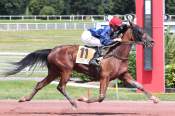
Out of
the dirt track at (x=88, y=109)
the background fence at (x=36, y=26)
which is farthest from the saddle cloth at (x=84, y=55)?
the background fence at (x=36, y=26)

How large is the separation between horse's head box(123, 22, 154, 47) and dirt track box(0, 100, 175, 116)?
144 centimetres

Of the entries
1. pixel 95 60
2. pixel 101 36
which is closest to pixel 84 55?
pixel 95 60

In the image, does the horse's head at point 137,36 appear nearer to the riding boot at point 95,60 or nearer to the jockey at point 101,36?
the jockey at point 101,36

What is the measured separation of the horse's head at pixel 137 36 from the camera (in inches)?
421

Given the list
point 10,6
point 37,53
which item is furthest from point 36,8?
point 37,53

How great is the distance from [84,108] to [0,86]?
17.9 feet

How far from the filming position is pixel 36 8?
89062 millimetres

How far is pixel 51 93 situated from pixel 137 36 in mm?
5026

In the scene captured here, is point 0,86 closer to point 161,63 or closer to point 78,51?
point 161,63

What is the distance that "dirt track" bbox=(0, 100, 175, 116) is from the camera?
1091 cm

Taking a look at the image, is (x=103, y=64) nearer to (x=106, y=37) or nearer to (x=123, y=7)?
(x=106, y=37)

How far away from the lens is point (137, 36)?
35.2 ft

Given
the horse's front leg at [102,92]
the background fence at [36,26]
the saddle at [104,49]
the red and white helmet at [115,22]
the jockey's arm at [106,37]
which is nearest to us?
the horse's front leg at [102,92]

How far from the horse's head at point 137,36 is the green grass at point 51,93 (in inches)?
137
